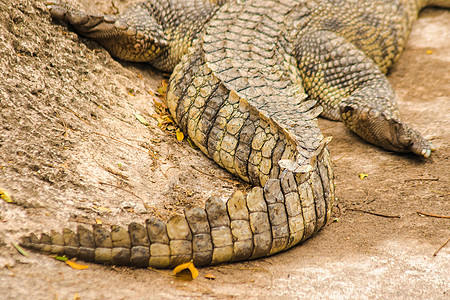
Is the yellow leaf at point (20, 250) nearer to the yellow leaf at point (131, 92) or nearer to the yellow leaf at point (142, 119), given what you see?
the yellow leaf at point (142, 119)

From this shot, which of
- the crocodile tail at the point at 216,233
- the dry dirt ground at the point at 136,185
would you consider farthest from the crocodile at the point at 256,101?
the dry dirt ground at the point at 136,185

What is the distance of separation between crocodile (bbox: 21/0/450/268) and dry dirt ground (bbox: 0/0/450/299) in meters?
0.12

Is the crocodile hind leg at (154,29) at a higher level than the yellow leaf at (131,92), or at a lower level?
higher

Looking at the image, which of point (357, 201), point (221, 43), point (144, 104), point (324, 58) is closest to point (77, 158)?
point (144, 104)

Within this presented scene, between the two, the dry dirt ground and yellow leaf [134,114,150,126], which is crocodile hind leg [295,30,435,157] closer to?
the dry dirt ground

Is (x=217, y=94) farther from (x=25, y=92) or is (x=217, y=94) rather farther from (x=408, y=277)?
(x=408, y=277)

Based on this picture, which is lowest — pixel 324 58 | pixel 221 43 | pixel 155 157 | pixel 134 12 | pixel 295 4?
pixel 155 157

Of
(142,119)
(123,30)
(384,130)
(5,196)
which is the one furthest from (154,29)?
(5,196)

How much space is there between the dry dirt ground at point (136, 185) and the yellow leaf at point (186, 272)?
4cm

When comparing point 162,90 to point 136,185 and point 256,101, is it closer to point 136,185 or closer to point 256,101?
point 256,101

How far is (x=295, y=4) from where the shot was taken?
391 centimetres

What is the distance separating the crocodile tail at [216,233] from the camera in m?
1.80

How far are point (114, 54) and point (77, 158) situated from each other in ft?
5.44

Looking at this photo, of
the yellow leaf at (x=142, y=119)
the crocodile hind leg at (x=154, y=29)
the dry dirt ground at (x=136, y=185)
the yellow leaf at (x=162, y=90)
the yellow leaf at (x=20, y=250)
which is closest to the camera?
the yellow leaf at (x=20, y=250)
